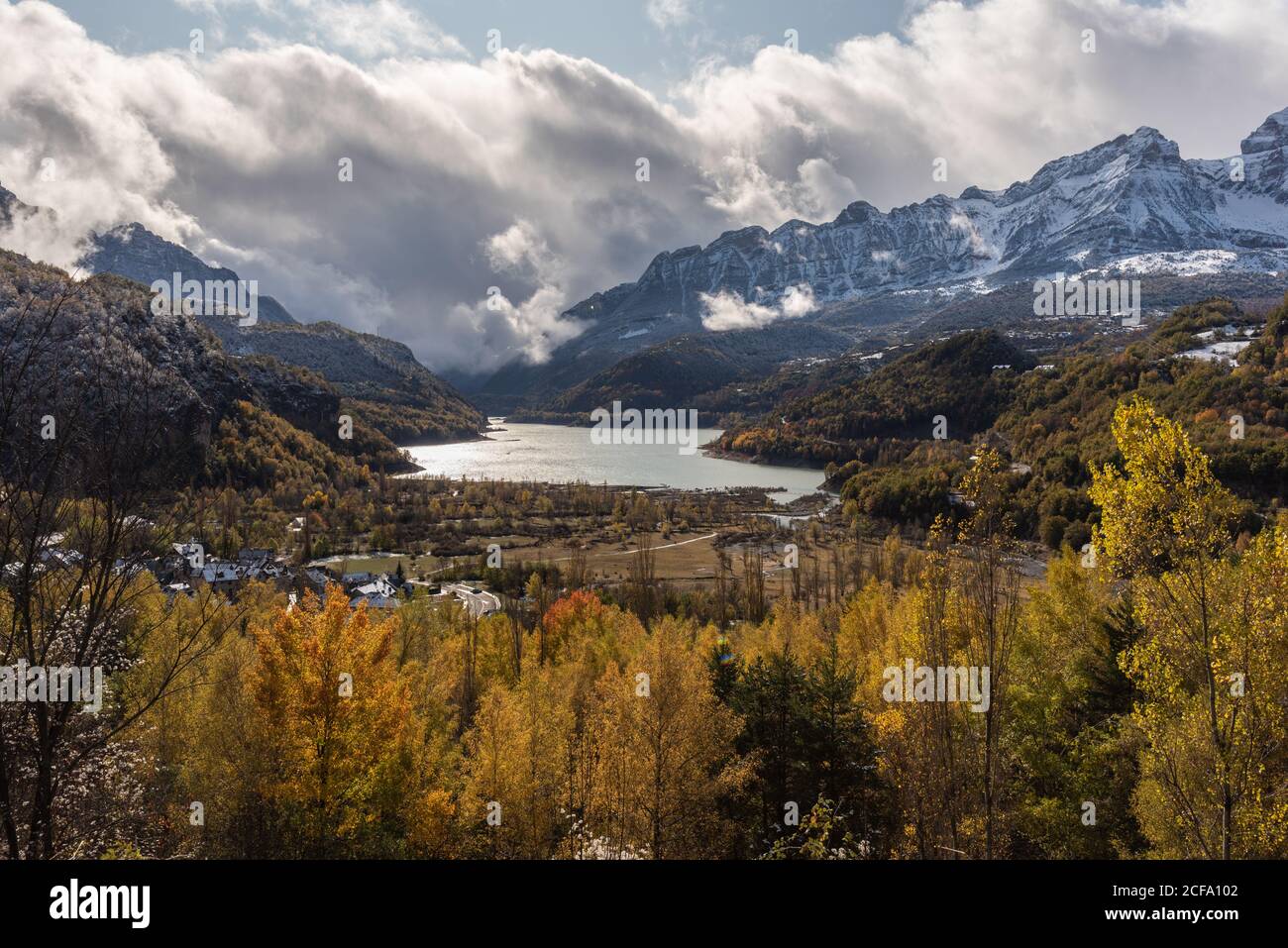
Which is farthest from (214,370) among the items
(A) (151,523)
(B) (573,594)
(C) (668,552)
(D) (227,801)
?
(A) (151,523)

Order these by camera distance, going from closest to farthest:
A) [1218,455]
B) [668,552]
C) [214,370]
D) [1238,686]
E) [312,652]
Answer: [1238,686] → [312,652] → [1218,455] → [668,552] → [214,370]

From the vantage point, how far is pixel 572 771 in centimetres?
2580

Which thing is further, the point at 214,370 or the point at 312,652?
the point at 214,370

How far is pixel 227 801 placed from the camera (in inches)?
844

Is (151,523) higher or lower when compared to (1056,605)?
higher
